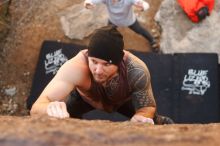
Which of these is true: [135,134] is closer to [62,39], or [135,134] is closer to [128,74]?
[128,74]

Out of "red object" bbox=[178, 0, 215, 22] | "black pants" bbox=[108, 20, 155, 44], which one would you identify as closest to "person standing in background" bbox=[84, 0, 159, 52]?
"black pants" bbox=[108, 20, 155, 44]

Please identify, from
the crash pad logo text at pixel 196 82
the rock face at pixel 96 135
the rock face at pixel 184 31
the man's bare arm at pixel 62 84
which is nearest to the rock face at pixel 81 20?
the rock face at pixel 184 31

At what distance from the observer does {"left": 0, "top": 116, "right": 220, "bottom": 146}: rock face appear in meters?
1.21

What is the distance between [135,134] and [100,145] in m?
0.12

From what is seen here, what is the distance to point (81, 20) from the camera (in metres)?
5.21

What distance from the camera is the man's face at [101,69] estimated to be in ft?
8.55

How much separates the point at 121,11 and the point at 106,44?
5.87ft

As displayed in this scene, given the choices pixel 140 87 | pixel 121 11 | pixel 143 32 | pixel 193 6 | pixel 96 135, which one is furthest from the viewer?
pixel 193 6

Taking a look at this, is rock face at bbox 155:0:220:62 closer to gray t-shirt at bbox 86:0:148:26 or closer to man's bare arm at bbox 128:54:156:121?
gray t-shirt at bbox 86:0:148:26

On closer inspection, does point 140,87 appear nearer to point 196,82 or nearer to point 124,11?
point 124,11

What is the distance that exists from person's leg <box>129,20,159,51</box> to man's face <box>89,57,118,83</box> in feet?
6.82

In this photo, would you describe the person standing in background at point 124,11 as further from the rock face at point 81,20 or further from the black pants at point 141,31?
the rock face at point 81,20

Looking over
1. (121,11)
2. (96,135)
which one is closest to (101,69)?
(96,135)

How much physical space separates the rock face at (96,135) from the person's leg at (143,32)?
3368 mm
